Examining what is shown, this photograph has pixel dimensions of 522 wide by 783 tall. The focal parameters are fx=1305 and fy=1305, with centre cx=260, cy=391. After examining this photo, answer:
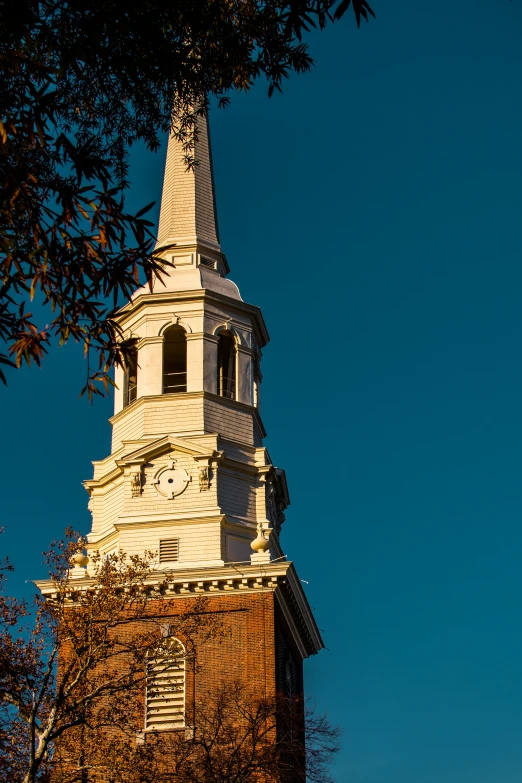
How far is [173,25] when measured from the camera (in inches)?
634

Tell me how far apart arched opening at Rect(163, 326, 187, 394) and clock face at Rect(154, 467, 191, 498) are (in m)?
2.81

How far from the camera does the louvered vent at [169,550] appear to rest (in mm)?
36719

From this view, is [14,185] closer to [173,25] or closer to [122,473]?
[173,25]

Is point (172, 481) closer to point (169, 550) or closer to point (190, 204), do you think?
point (169, 550)

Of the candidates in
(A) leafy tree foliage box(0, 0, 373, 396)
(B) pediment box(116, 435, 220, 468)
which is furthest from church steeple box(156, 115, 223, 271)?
(A) leafy tree foliage box(0, 0, 373, 396)

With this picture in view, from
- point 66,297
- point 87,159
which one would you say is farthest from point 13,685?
point 87,159

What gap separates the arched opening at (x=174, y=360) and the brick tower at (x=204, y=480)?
43 millimetres

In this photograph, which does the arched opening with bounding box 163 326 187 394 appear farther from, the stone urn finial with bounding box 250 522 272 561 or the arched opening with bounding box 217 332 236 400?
the stone urn finial with bounding box 250 522 272 561

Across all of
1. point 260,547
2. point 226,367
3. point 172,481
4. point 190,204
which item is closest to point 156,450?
point 172,481

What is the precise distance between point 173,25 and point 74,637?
11759 millimetres

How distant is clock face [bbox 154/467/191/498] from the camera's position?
3806 cm

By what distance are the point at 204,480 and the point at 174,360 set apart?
501cm

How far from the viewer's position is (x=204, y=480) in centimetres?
3788

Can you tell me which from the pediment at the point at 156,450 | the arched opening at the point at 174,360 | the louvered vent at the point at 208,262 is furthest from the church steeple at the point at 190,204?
the pediment at the point at 156,450
